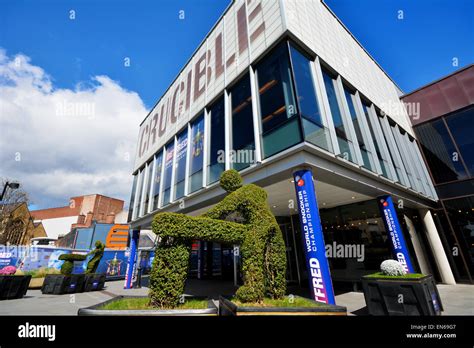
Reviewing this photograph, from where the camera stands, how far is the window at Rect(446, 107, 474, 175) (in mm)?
11836

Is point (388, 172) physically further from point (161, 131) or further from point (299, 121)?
point (161, 131)

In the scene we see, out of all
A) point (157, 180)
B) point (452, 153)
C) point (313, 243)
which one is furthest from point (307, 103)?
point (452, 153)

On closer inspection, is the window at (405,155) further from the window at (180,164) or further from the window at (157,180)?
the window at (157,180)

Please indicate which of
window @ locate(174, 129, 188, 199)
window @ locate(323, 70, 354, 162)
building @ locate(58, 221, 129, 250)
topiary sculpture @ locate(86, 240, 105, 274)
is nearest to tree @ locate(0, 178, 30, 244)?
building @ locate(58, 221, 129, 250)

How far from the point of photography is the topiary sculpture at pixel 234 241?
146 inches

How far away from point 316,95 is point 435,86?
534 inches

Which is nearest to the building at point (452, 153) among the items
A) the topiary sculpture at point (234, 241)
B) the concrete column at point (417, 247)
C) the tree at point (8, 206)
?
the concrete column at point (417, 247)

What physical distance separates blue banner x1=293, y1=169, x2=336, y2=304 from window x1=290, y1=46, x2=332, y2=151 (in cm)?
121

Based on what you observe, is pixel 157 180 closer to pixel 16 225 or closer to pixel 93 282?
pixel 93 282

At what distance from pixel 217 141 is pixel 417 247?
1261 cm

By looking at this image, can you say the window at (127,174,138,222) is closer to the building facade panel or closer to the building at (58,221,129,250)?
the building at (58,221,129,250)

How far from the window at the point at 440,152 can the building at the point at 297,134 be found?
66 centimetres

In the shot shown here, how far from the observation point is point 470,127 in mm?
12398
